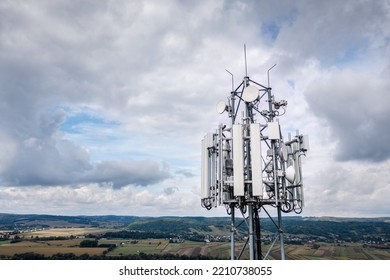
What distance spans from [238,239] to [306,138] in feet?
14.5

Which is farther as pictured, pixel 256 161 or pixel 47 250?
pixel 47 250

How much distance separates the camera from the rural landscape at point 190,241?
1498cm

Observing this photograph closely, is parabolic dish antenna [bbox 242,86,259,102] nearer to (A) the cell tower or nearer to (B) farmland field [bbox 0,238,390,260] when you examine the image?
(A) the cell tower

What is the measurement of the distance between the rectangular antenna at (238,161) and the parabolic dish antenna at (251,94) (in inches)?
59.3

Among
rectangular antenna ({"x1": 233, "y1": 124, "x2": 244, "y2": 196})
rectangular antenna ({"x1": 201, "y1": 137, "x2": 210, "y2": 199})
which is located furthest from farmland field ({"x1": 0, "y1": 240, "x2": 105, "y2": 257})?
rectangular antenna ({"x1": 233, "y1": 124, "x2": 244, "y2": 196})

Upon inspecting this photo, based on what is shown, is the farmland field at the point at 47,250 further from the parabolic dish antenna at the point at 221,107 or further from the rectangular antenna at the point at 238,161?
the rectangular antenna at the point at 238,161

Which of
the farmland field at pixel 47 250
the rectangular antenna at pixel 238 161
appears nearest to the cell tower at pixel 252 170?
the rectangular antenna at pixel 238 161

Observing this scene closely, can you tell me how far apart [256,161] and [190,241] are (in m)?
43.8

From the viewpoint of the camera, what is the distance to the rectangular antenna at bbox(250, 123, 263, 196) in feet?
30.6

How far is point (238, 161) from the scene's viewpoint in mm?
9641

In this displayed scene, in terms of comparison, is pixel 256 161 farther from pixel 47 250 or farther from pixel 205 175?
pixel 47 250

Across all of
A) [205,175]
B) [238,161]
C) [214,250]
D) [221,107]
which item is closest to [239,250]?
[205,175]

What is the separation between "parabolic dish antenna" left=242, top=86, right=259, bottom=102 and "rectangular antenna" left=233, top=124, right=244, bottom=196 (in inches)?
59.3
